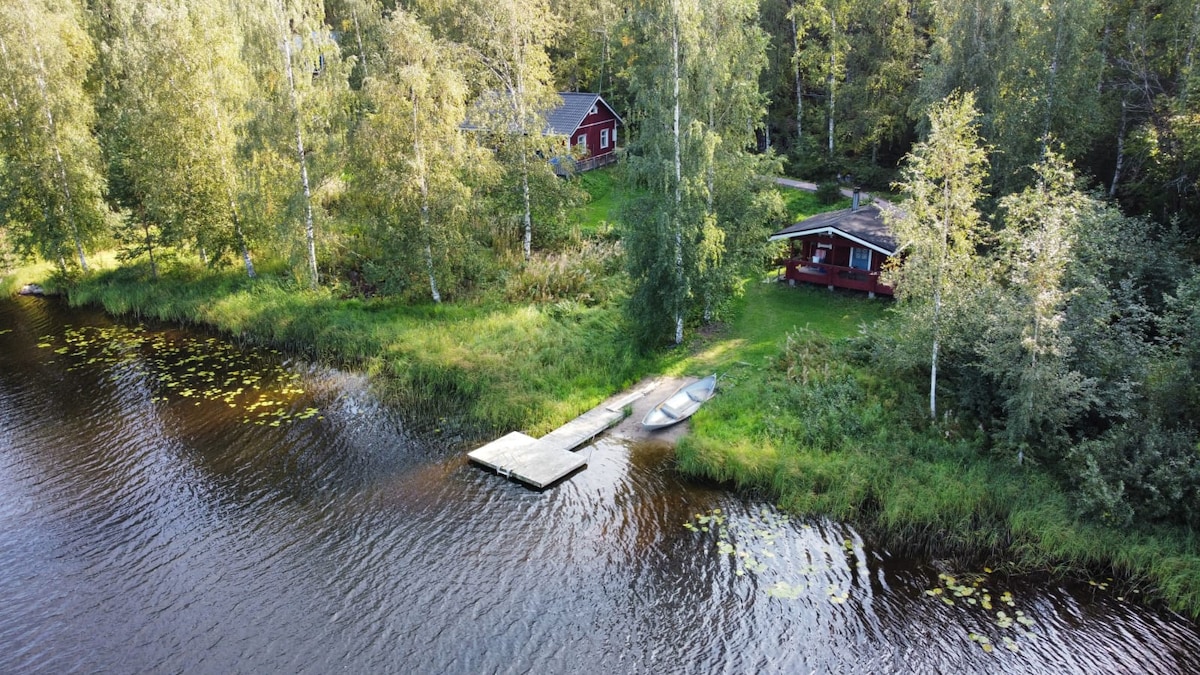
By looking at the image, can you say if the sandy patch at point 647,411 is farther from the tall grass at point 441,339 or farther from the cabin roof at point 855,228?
the cabin roof at point 855,228

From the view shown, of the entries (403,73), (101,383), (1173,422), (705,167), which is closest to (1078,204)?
(1173,422)

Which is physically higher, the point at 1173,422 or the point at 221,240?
the point at 221,240

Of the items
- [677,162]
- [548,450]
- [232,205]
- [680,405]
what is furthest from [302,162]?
[680,405]

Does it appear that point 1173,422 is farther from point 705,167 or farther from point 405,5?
point 405,5

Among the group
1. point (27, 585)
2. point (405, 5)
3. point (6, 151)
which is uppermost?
point (405, 5)

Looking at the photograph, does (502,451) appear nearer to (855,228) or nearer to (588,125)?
(855,228)

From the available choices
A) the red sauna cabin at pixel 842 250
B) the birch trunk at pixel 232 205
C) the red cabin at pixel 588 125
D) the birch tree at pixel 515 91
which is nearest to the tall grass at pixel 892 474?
the red sauna cabin at pixel 842 250

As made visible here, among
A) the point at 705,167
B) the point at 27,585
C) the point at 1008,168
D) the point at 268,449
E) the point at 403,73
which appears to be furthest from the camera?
the point at 1008,168
